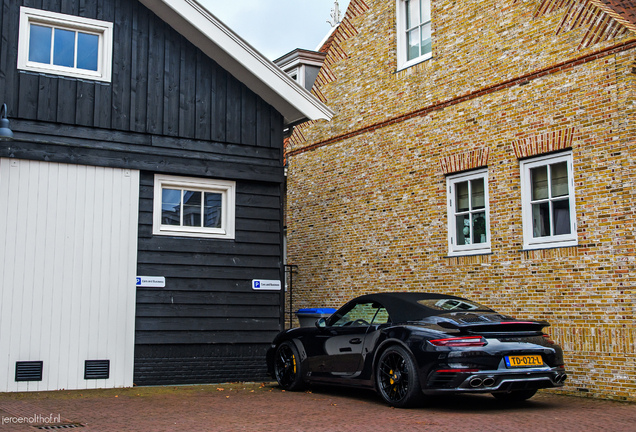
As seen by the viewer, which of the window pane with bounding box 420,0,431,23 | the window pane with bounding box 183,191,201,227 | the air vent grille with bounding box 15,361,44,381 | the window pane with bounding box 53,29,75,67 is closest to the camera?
the air vent grille with bounding box 15,361,44,381

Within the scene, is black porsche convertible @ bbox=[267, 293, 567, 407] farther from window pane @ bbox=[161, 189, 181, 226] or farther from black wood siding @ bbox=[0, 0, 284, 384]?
window pane @ bbox=[161, 189, 181, 226]

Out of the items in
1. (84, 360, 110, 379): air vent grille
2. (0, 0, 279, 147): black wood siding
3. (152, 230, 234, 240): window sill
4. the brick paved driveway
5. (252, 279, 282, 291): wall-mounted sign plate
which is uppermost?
(0, 0, 279, 147): black wood siding

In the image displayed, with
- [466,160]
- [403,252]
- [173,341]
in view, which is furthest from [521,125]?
[173,341]

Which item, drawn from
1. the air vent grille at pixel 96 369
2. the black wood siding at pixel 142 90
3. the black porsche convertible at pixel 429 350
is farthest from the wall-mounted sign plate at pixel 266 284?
the air vent grille at pixel 96 369

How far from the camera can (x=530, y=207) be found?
34.7 feet

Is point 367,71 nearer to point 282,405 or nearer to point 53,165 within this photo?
point 53,165

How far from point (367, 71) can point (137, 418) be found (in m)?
9.31

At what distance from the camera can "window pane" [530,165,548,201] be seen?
10.5 metres

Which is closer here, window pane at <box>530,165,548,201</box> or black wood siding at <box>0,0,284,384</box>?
black wood siding at <box>0,0,284,384</box>

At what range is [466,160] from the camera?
1162 cm

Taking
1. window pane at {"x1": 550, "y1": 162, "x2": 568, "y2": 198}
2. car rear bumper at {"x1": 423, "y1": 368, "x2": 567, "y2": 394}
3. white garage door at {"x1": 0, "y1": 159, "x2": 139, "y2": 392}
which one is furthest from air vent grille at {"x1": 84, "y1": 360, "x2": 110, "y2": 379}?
window pane at {"x1": 550, "y1": 162, "x2": 568, "y2": 198}

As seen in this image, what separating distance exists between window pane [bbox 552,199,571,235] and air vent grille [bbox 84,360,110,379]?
22.7 feet

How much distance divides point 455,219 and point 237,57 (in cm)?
465

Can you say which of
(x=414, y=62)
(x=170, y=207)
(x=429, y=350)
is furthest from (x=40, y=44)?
(x=429, y=350)
